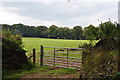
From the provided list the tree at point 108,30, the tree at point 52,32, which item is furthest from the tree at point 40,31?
the tree at point 108,30

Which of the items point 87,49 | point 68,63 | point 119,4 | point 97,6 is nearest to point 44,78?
point 87,49

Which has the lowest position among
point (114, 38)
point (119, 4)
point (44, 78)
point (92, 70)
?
point (44, 78)

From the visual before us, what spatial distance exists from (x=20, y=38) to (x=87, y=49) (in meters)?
3.92

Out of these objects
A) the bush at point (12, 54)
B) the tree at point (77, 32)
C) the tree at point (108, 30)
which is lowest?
the bush at point (12, 54)

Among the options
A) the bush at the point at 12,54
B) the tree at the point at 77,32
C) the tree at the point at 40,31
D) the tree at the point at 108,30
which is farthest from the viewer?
the tree at the point at 40,31

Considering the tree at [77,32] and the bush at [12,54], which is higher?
the tree at [77,32]

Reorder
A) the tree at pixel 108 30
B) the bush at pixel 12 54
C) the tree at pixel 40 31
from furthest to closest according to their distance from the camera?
the tree at pixel 40 31 < the bush at pixel 12 54 < the tree at pixel 108 30

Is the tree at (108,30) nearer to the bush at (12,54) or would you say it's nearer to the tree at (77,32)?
the bush at (12,54)

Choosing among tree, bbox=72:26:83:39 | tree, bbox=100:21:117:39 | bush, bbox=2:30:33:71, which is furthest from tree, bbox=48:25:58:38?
tree, bbox=100:21:117:39

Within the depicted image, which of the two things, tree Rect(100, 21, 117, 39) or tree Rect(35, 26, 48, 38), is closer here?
tree Rect(100, 21, 117, 39)

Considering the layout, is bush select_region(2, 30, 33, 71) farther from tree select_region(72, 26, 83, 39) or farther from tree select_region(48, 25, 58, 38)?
tree select_region(48, 25, 58, 38)

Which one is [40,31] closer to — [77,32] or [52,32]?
[52,32]

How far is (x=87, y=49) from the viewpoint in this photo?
443 centimetres

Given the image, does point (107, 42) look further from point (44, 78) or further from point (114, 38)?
point (44, 78)
